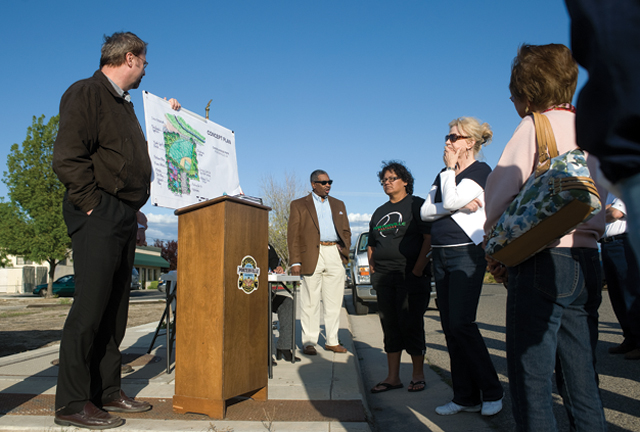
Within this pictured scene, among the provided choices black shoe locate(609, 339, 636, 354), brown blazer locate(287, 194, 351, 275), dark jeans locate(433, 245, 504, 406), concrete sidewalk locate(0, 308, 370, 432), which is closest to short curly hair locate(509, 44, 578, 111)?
dark jeans locate(433, 245, 504, 406)

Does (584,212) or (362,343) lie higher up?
(584,212)

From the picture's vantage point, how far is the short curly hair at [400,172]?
4.36 meters

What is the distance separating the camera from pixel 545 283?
1.86m

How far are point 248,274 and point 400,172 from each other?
74.7 inches

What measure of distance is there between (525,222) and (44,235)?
30216mm

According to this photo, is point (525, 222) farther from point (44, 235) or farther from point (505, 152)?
point (44, 235)

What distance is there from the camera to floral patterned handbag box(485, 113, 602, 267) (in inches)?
66.7

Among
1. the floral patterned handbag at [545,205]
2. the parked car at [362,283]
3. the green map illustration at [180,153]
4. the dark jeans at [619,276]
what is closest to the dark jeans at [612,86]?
the floral patterned handbag at [545,205]

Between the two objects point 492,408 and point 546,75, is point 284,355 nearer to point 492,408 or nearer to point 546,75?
point 492,408

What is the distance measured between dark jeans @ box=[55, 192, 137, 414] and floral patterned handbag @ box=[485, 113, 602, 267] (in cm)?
214

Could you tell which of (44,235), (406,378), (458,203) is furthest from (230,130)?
(44,235)

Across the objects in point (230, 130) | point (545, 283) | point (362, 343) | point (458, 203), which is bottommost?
point (362, 343)

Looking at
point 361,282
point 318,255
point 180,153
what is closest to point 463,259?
point 180,153

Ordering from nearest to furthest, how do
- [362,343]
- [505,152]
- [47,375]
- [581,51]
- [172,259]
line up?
[581,51] < [505,152] < [47,375] < [362,343] < [172,259]
